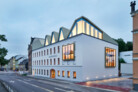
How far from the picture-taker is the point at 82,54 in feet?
86.6

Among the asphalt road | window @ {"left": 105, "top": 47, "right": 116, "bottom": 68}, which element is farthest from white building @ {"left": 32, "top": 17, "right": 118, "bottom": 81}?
the asphalt road

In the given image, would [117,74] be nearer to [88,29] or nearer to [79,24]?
[88,29]

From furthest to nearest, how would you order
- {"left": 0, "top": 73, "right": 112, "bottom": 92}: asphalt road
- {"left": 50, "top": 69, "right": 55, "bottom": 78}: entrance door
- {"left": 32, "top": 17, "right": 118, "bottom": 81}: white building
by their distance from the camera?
{"left": 50, "top": 69, "right": 55, "bottom": 78}: entrance door
{"left": 32, "top": 17, "right": 118, "bottom": 81}: white building
{"left": 0, "top": 73, "right": 112, "bottom": 92}: asphalt road

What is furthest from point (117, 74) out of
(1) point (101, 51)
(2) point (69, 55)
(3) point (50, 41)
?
(3) point (50, 41)

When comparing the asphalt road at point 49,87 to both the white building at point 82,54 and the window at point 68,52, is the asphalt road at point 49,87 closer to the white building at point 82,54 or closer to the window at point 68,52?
the white building at point 82,54

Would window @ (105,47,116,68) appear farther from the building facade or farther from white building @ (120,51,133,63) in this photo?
white building @ (120,51,133,63)

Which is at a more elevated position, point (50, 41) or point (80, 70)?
point (50, 41)

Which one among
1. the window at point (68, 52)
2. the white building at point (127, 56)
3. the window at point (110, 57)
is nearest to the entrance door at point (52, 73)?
the window at point (68, 52)

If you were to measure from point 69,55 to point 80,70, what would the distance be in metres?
5.62

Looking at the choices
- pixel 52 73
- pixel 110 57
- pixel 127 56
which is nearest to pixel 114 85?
pixel 110 57

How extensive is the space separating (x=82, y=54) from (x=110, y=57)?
1282cm

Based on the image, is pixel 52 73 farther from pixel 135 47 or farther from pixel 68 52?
pixel 135 47

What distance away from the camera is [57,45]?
34.9 metres

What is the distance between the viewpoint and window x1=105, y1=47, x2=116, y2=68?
109 feet
